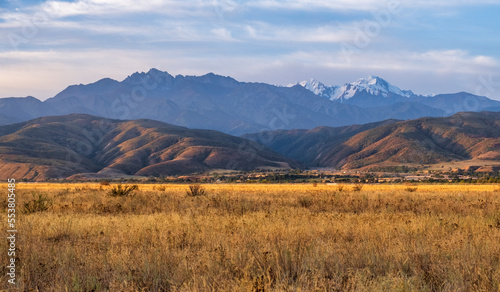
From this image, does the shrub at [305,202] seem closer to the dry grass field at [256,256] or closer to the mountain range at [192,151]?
the dry grass field at [256,256]

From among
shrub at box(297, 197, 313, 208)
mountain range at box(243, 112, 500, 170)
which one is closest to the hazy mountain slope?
mountain range at box(243, 112, 500, 170)

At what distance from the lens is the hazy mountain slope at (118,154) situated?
126 metres

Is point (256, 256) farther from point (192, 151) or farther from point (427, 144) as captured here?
point (427, 144)

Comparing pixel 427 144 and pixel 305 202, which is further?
pixel 427 144

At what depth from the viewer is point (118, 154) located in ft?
542

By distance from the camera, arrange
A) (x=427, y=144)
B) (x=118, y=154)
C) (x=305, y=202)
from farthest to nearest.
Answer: (x=118, y=154), (x=427, y=144), (x=305, y=202)

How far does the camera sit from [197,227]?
12734mm

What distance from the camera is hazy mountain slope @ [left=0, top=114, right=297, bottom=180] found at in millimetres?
125500

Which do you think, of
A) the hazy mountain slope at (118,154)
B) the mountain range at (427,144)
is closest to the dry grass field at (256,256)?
the hazy mountain slope at (118,154)

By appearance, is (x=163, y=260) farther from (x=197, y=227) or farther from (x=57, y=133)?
(x=57, y=133)

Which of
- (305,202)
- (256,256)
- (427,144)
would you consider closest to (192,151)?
(427,144)

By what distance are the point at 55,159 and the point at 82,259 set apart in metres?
142

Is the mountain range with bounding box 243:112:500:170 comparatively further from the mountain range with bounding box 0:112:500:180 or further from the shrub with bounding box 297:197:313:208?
the shrub with bounding box 297:197:313:208

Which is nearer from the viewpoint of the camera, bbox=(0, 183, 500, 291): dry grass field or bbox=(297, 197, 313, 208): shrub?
bbox=(0, 183, 500, 291): dry grass field
